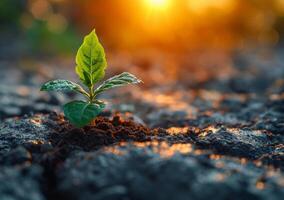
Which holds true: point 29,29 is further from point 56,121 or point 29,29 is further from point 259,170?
point 259,170

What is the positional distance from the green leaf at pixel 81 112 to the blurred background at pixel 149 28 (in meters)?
5.65

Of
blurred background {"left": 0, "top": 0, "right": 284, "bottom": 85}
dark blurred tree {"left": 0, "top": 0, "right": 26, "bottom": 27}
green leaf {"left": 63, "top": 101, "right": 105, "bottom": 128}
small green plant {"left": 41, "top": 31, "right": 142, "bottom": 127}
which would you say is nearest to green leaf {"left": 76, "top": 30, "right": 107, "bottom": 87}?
small green plant {"left": 41, "top": 31, "right": 142, "bottom": 127}

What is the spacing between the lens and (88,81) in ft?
8.32

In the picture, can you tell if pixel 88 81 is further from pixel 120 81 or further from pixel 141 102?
pixel 141 102

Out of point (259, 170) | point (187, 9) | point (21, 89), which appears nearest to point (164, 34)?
point (187, 9)

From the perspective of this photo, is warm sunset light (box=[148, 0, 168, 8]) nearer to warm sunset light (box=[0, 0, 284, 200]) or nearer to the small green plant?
warm sunset light (box=[0, 0, 284, 200])

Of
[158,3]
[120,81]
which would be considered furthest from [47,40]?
[120,81]

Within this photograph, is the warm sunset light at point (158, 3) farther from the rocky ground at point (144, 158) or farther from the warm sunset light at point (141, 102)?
the rocky ground at point (144, 158)

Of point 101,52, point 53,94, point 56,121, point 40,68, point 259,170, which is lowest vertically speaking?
point 259,170

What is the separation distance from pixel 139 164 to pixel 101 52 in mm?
693

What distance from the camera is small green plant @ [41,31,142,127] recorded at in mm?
2328

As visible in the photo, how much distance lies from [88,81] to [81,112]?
0.84ft

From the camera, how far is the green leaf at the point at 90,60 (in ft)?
7.82

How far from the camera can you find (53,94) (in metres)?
4.58
